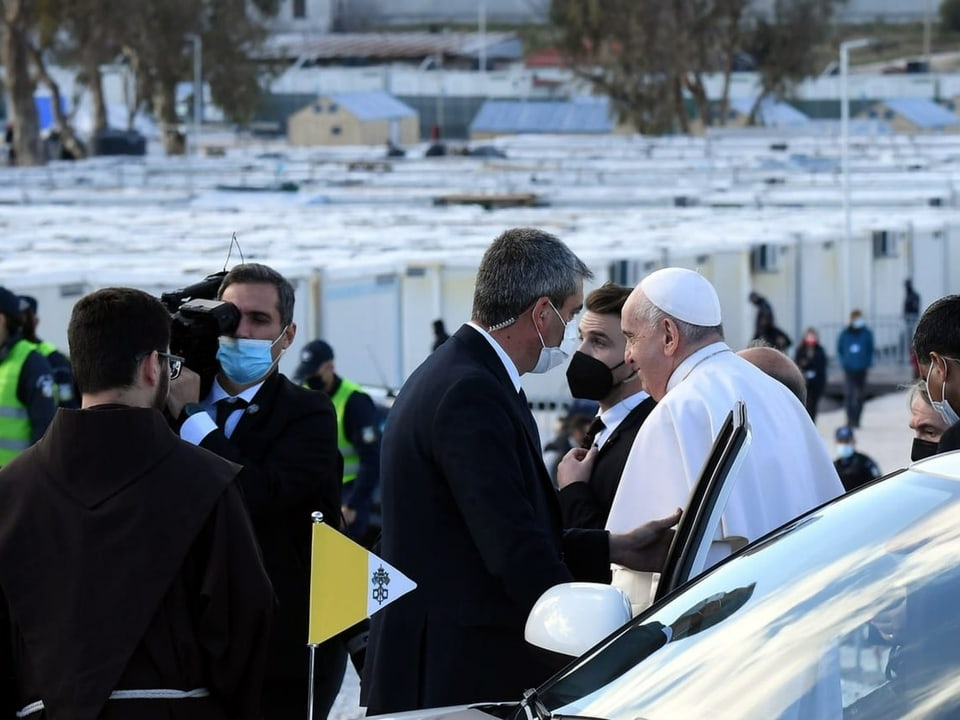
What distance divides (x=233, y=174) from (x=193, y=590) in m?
42.8

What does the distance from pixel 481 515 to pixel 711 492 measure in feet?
2.41

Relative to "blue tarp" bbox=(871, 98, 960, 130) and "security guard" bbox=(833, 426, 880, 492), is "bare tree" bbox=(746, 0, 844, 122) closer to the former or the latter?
"blue tarp" bbox=(871, 98, 960, 130)

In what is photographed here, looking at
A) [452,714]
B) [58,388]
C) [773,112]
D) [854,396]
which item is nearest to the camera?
[452,714]

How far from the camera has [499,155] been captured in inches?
2234

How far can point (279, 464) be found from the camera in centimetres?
440

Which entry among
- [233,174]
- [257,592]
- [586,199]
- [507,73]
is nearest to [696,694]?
[257,592]

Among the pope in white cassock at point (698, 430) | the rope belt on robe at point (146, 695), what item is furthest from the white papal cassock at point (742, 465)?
the rope belt on robe at point (146, 695)

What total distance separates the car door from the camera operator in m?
1.29

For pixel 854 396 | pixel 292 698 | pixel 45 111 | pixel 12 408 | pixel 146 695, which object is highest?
pixel 146 695

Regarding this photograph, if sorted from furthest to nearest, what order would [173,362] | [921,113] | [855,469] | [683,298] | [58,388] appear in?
[921,113], [855,469], [58,388], [683,298], [173,362]

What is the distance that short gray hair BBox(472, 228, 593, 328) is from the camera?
4098 mm

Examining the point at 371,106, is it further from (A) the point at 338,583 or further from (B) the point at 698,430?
(A) the point at 338,583

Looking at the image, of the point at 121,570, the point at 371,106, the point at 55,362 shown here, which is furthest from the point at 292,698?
the point at 371,106

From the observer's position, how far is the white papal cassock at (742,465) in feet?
13.3
